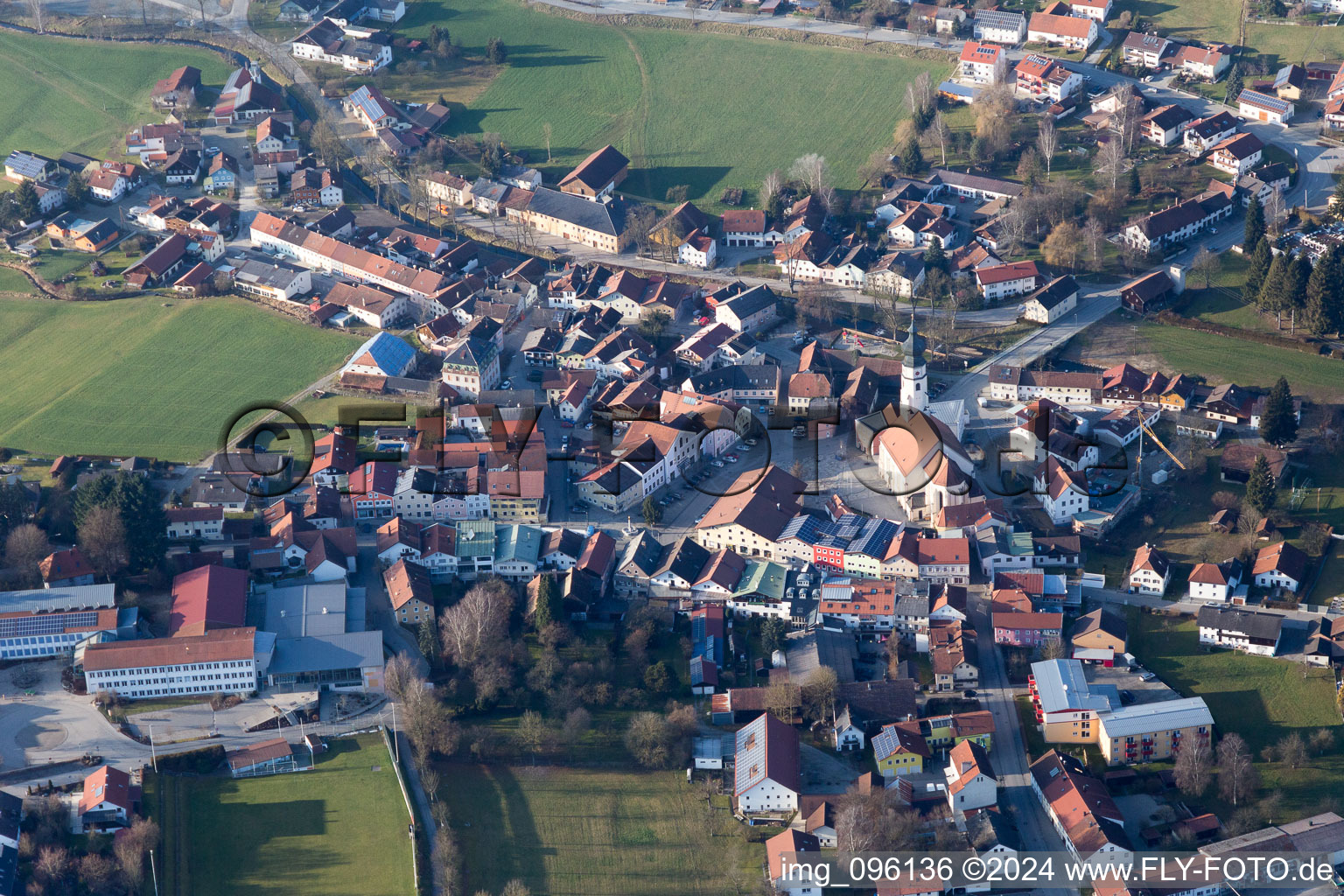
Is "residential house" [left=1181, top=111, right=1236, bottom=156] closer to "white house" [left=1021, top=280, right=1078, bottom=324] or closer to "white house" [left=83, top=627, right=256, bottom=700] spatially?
"white house" [left=1021, top=280, right=1078, bottom=324]

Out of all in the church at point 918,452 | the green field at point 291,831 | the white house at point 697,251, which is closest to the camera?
the green field at point 291,831

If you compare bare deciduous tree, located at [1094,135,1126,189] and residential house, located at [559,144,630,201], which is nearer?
bare deciduous tree, located at [1094,135,1126,189]

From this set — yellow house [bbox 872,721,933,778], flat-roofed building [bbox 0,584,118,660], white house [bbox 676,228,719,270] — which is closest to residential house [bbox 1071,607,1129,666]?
yellow house [bbox 872,721,933,778]

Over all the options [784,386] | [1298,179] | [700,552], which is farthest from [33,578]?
[1298,179]

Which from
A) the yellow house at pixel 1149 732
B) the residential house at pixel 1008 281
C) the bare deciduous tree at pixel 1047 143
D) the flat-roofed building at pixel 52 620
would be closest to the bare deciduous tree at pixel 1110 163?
the bare deciduous tree at pixel 1047 143

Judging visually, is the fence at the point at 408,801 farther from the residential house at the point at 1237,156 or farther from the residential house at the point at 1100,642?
the residential house at the point at 1237,156

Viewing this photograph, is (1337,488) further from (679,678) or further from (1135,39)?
(1135,39)

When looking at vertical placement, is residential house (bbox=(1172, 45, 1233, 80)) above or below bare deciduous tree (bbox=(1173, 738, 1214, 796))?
above

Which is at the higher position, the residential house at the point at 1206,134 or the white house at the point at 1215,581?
the residential house at the point at 1206,134
